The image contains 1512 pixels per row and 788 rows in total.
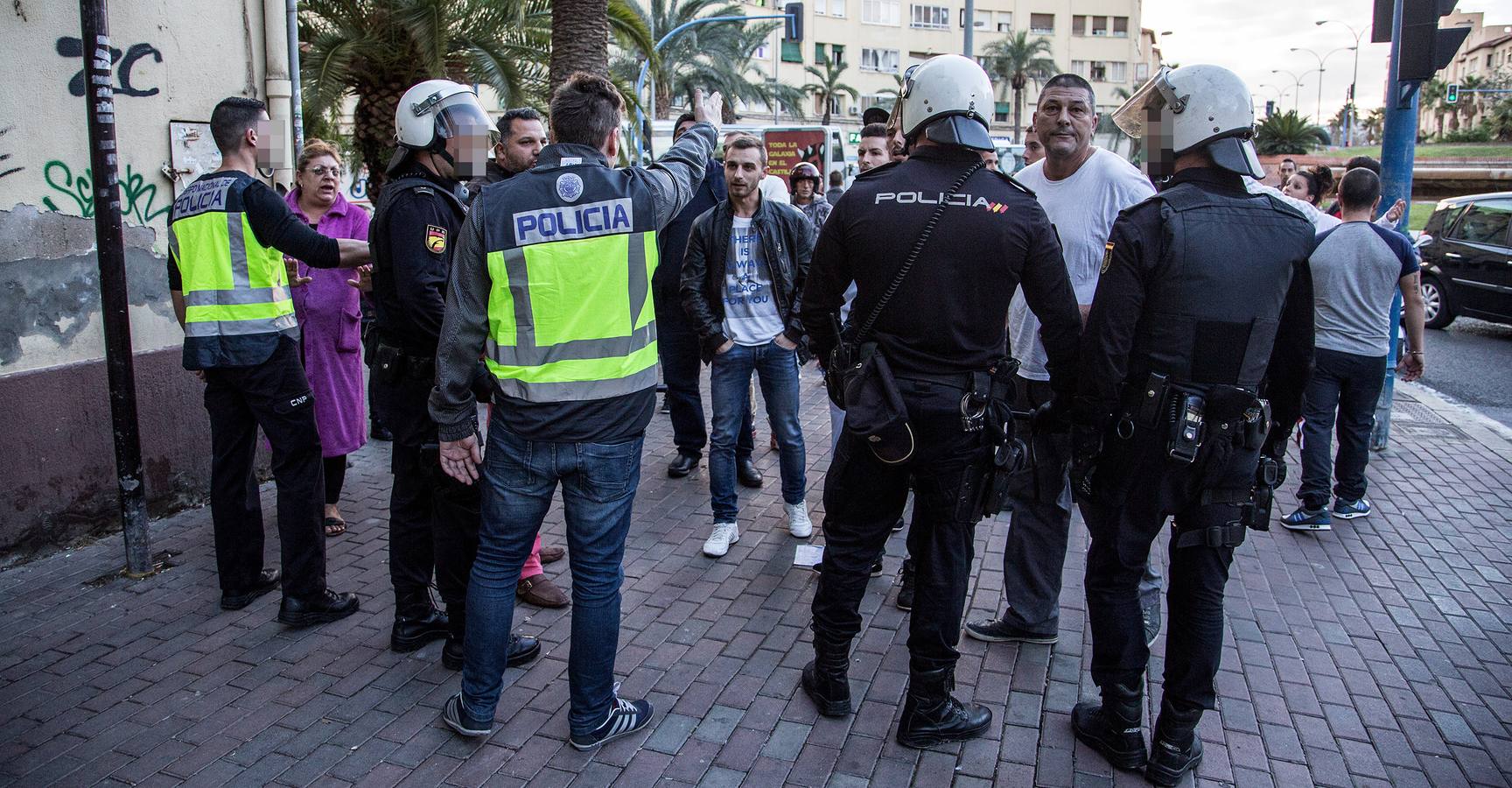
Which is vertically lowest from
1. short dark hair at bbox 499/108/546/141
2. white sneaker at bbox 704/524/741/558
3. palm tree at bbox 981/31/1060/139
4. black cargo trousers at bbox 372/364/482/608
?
white sneaker at bbox 704/524/741/558

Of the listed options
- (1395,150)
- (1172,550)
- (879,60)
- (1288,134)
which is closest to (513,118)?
(1172,550)

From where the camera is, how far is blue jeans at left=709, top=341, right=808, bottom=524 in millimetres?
5477

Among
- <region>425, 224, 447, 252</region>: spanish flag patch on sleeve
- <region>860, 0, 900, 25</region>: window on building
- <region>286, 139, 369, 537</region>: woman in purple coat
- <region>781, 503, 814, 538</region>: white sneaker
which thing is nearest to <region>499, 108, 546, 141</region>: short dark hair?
<region>425, 224, 447, 252</region>: spanish flag patch on sleeve

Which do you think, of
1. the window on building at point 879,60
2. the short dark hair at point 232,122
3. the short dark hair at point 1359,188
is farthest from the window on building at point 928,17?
the short dark hair at point 232,122

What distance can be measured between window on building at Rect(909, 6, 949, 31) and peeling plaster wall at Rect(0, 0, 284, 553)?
69.1 m

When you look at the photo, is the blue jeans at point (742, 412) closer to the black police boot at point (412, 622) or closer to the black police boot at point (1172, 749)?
the black police boot at point (412, 622)

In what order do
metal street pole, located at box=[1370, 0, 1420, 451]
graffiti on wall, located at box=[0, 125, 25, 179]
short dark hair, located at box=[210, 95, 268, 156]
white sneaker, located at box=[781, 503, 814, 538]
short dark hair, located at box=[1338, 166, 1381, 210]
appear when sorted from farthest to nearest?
metal street pole, located at box=[1370, 0, 1420, 451], short dark hair, located at box=[1338, 166, 1381, 210], white sneaker, located at box=[781, 503, 814, 538], graffiti on wall, located at box=[0, 125, 25, 179], short dark hair, located at box=[210, 95, 268, 156]

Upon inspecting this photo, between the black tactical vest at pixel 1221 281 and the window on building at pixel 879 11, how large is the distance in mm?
69242

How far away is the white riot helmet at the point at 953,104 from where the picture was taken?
10.9 feet

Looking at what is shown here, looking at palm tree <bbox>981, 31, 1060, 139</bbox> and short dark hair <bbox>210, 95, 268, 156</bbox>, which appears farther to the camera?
palm tree <bbox>981, 31, 1060, 139</bbox>

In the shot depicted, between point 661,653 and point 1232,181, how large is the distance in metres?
2.73

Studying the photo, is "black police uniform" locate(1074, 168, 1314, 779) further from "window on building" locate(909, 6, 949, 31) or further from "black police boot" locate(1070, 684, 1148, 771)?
"window on building" locate(909, 6, 949, 31)

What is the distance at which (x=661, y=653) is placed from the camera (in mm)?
4207

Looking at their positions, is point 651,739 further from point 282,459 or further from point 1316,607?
point 1316,607
